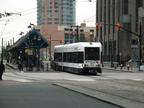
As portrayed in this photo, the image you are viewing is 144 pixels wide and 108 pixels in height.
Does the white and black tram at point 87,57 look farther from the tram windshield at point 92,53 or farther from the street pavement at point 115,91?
the street pavement at point 115,91

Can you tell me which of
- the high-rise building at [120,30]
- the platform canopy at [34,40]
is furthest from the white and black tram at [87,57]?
the high-rise building at [120,30]

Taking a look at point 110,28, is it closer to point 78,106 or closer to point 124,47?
point 124,47

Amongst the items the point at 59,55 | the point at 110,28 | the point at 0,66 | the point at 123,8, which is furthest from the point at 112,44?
the point at 0,66

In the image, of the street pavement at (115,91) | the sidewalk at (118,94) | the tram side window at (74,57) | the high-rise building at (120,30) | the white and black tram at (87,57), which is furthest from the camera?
the high-rise building at (120,30)

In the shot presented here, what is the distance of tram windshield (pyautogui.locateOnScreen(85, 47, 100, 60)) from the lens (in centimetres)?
3244

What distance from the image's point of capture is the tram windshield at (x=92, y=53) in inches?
1277

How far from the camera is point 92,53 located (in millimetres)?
32625

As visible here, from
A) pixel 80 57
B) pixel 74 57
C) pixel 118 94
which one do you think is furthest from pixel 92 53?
pixel 118 94

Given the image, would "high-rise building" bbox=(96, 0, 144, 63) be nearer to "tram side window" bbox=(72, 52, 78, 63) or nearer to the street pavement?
"tram side window" bbox=(72, 52, 78, 63)

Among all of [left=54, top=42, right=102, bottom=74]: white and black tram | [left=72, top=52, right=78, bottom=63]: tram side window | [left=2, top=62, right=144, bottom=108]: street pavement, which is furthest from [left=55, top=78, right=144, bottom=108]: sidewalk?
[left=72, top=52, right=78, bottom=63]: tram side window

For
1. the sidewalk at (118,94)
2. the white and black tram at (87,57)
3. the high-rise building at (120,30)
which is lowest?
the sidewalk at (118,94)

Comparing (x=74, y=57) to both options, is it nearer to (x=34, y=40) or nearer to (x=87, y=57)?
(x=87, y=57)

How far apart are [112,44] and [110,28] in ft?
17.4

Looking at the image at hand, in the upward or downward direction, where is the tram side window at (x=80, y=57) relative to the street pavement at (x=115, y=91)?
upward
